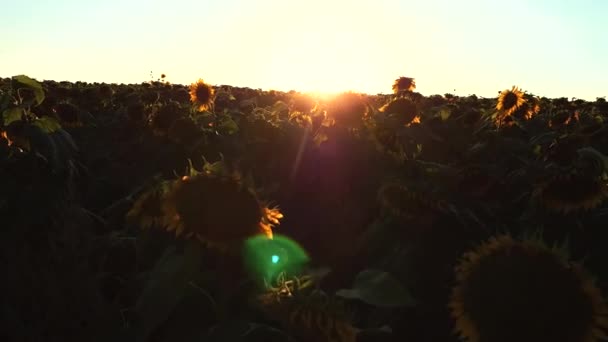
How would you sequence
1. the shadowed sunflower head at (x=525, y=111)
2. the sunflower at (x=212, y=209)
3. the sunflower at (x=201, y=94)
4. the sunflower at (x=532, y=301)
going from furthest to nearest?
the sunflower at (x=201, y=94) → the shadowed sunflower head at (x=525, y=111) → the sunflower at (x=212, y=209) → the sunflower at (x=532, y=301)

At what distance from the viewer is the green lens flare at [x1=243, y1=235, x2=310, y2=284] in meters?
1.88

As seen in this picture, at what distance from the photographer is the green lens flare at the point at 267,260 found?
1885 mm

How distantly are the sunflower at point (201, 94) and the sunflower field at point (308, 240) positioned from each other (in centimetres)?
345

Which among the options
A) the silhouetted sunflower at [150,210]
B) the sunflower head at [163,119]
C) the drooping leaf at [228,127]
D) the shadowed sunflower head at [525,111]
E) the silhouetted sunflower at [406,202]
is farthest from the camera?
the shadowed sunflower head at [525,111]

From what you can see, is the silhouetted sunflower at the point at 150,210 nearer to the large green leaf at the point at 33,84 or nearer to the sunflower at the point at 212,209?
the sunflower at the point at 212,209

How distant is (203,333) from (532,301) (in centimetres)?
96

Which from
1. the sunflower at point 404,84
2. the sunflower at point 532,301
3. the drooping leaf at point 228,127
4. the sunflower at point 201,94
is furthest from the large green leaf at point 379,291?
the sunflower at point 404,84

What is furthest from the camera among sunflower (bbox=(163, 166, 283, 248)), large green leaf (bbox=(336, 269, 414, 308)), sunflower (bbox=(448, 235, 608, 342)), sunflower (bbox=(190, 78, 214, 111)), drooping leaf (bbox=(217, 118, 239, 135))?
sunflower (bbox=(190, 78, 214, 111))

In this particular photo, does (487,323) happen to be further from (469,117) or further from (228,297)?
(469,117)

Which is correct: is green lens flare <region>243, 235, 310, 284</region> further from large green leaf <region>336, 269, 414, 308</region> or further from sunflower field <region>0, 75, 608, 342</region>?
large green leaf <region>336, 269, 414, 308</region>

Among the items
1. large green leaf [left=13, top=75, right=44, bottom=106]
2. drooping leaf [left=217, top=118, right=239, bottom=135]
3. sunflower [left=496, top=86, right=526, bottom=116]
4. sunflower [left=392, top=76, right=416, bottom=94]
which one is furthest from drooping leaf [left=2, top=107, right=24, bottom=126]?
sunflower [left=392, top=76, right=416, bottom=94]

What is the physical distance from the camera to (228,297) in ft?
6.52

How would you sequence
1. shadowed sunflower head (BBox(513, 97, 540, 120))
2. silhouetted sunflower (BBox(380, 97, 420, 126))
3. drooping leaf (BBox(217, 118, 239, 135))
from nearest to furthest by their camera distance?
drooping leaf (BBox(217, 118, 239, 135)) < silhouetted sunflower (BBox(380, 97, 420, 126)) < shadowed sunflower head (BBox(513, 97, 540, 120))

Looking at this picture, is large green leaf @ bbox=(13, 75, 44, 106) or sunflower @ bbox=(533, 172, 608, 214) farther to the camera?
large green leaf @ bbox=(13, 75, 44, 106)
